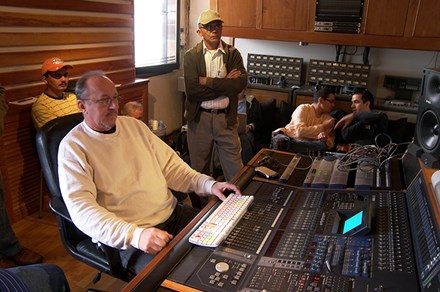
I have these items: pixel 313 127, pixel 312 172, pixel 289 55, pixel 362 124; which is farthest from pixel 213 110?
pixel 289 55

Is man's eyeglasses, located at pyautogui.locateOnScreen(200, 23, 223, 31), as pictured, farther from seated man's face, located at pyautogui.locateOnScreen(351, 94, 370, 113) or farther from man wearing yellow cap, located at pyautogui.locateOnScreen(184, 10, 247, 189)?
seated man's face, located at pyautogui.locateOnScreen(351, 94, 370, 113)

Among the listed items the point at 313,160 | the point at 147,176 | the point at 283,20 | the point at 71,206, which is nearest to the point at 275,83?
the point at 283,20

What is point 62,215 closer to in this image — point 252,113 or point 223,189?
point 223,189

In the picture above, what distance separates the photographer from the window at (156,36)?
13.9ft

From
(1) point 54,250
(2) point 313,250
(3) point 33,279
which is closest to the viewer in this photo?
(2) point 313,250

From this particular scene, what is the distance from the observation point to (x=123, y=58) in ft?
12.5

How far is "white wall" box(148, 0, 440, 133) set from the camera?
4.16 m

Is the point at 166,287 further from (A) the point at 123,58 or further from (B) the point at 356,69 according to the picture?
(B) the point at 356,69

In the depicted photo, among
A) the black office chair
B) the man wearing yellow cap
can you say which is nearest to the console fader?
the black office chair

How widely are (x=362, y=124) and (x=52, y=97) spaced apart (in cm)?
267

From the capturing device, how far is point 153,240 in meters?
1.29

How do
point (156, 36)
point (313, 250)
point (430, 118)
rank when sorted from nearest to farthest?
point (313, 250), point (430, 118), point (156, 36)

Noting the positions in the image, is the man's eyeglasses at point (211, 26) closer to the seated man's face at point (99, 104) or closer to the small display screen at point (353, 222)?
the seated man's face at point (99, 104)

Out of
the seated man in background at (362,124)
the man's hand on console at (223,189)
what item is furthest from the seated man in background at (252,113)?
the man's hand on console at (223,189)
